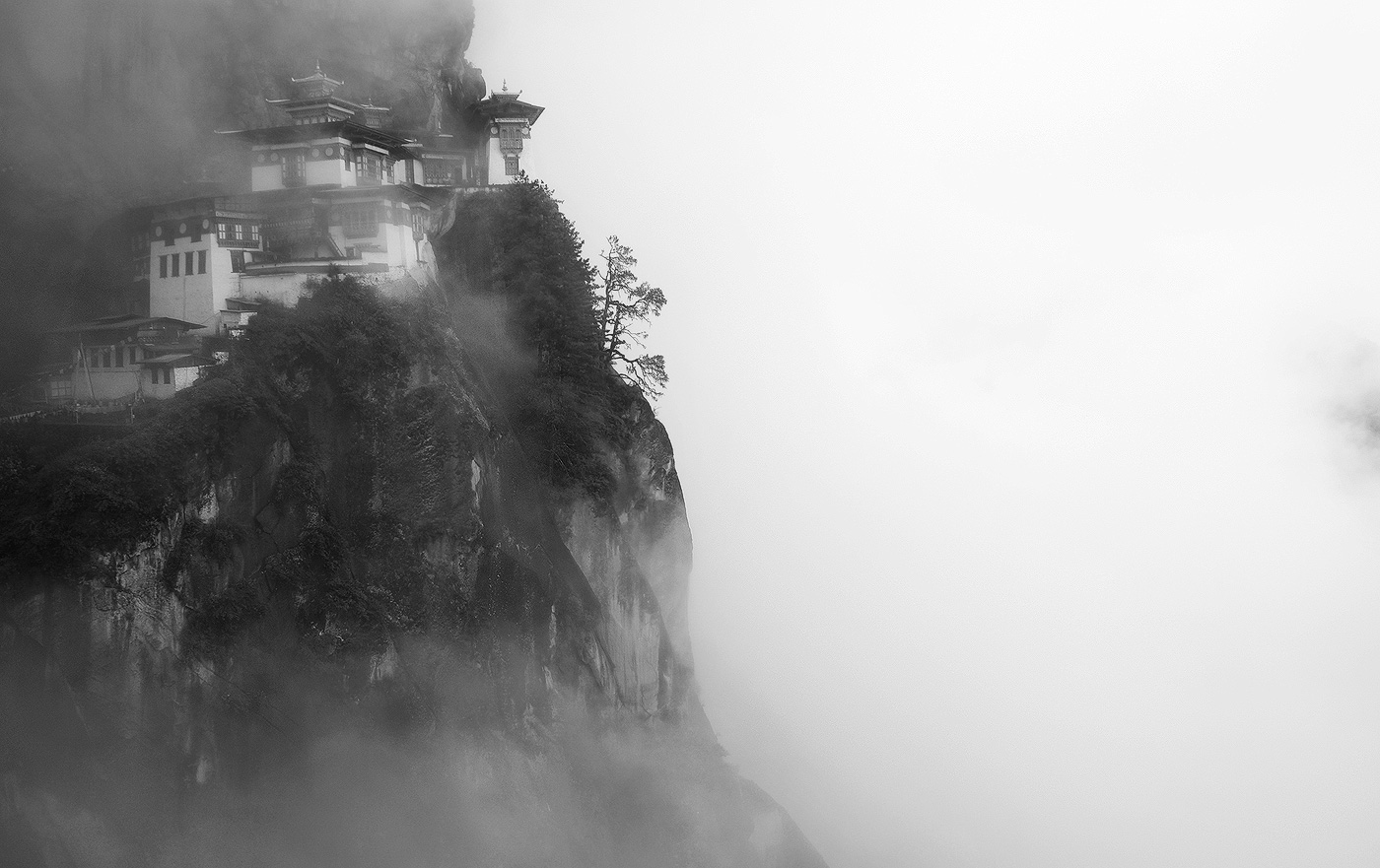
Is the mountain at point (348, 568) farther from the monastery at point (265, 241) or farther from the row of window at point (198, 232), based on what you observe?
the row of window at point (198, 232)

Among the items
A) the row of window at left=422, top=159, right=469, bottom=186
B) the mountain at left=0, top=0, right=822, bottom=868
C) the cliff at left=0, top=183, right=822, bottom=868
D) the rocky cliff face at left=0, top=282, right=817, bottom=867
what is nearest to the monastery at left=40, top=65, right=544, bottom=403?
the mountain at left=0, top=0, right=822, bottom=868

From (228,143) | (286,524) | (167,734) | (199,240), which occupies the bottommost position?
(167,734)

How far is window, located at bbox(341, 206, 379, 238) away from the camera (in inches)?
1189

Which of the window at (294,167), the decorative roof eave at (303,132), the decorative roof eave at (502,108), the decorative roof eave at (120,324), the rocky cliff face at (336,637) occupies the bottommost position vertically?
the rocky cliff face at (336,637)

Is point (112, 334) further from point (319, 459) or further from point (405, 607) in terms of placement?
point (405, 607)

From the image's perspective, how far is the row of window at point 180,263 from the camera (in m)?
27.6

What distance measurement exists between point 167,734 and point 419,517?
24.1 feet

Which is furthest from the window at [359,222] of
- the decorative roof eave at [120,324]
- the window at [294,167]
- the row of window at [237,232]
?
the decorative roof eave at [120,324]

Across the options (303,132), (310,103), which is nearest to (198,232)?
(303,132)

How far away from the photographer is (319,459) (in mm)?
25641

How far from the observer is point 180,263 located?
27.8m

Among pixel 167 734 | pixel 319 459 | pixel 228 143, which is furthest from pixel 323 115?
pixel 167 734

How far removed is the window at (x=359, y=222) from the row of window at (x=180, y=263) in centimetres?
419

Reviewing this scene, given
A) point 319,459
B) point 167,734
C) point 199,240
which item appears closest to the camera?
point 167,734
